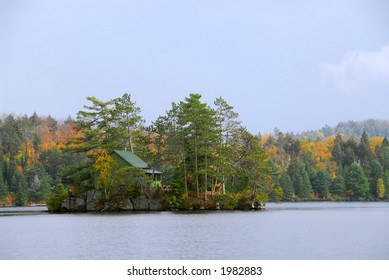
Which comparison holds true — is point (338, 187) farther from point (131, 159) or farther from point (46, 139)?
point (46, 139)

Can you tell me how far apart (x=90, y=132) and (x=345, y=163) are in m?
79.2

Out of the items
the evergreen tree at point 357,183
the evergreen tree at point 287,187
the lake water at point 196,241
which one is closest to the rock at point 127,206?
the lake water at point 196,241

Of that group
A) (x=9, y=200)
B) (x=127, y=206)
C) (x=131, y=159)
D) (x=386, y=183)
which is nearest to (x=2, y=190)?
(x=9, y=200)

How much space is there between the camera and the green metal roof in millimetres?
66812

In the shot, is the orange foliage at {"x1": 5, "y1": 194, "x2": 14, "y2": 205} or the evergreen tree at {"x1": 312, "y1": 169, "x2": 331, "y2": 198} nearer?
the orange foliage at {"x1": 5, "y1": 194, "x2": 14, "y2": 205}

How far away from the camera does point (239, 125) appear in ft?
223

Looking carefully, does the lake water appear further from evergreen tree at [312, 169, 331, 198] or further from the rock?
evergreen tree at [312, 169, 331, 198]

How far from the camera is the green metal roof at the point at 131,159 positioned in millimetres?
66812

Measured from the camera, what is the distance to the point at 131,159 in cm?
6769

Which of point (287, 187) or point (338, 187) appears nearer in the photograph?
point (287, 187)

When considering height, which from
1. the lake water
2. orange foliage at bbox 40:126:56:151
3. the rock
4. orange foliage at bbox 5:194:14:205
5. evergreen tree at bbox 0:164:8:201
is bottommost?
the lake water

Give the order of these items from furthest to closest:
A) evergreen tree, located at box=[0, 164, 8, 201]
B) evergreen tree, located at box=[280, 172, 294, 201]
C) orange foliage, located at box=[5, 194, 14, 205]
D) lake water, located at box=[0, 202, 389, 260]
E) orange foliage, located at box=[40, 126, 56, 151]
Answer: orange foliage, located at box=[40, 126, 56, 151] < evergreen tree, located at box=[280, 172, 294, 201] < orange foliage, located at box=[5, 194, 14, 205] < evergreen tree, located at box=[0, 164, 8, 201] < lake water, located at box=[0, 202, 389, 260]

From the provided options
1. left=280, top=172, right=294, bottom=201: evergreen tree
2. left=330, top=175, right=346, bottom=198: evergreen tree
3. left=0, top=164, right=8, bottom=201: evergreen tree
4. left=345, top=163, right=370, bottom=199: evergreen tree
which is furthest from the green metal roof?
left=345, top=163, right=370, bottom=199: evergreen tree
